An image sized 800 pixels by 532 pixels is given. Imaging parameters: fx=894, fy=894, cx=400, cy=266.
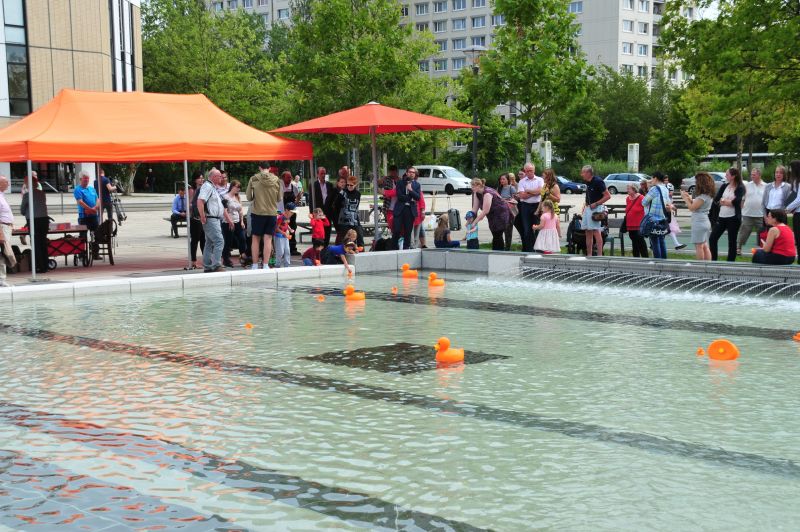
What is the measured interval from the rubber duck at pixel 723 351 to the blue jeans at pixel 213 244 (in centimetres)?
950

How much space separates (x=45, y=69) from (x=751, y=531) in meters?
46.3

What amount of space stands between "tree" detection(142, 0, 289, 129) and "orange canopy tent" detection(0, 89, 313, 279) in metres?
41.4

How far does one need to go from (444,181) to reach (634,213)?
144 feet

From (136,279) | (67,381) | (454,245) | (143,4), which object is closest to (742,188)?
(454,245)

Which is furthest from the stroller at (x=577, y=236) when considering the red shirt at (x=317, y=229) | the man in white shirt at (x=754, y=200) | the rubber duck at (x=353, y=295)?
the rubber duck at (x=353, y=295)

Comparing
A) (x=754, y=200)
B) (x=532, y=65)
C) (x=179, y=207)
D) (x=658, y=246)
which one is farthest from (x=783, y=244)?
(x=179, y=207)

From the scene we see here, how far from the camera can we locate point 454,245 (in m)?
18.6

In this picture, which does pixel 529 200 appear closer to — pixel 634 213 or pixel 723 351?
pixel 634 213

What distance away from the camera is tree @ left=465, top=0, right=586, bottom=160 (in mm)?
23969

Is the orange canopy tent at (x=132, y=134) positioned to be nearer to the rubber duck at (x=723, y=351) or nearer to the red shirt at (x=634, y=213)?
the red shirt at (x=634, y=213)

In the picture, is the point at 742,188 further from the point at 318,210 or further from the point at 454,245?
the point at 318,210

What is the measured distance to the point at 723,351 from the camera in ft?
27.6

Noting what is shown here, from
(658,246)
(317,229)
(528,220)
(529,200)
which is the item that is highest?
(529,200)

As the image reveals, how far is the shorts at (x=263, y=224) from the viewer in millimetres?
Answer: 15438
